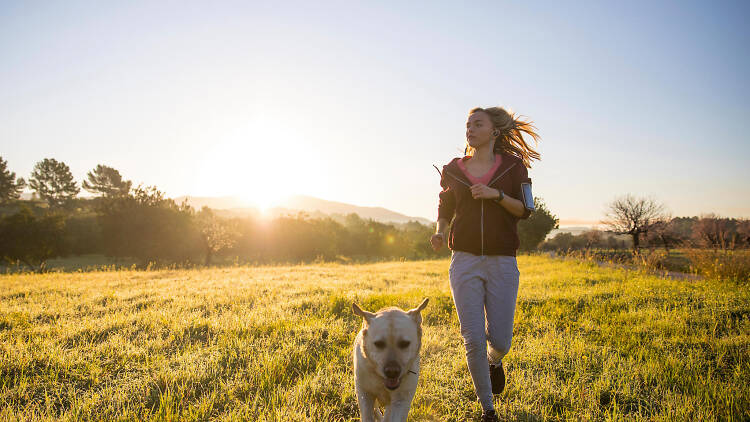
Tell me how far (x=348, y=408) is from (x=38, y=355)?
13.8 ft

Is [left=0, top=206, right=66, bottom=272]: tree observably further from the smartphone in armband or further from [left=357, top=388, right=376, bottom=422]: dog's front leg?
the smartphone in armband

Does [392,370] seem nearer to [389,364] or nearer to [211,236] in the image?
[389,364]

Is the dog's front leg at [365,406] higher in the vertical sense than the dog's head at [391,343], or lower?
lower

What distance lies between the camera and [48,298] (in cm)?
805

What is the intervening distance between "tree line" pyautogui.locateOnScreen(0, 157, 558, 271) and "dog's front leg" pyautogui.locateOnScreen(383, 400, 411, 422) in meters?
28.4

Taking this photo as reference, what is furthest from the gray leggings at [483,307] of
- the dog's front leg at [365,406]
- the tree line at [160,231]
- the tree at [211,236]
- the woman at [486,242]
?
the tree at [211,236]

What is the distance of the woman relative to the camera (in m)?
3.17

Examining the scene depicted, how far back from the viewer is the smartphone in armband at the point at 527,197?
333 centimetres

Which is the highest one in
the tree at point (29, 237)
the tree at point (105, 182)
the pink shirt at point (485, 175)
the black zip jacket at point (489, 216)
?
the tree at point (105, 182)

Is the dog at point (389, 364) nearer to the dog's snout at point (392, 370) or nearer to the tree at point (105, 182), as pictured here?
the dog's snout at point (392, 370)

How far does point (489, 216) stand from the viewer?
3.35m

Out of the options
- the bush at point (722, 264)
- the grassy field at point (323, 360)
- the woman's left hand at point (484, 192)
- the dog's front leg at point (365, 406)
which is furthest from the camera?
the bush at point (722, 264)

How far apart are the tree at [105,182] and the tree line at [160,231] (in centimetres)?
17

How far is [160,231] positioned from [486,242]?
41.3 meters
